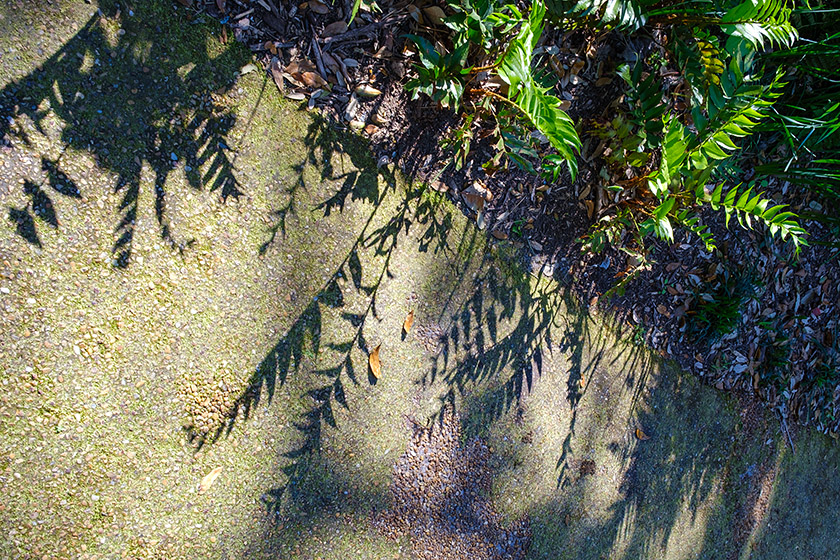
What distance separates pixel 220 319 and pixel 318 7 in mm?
1393

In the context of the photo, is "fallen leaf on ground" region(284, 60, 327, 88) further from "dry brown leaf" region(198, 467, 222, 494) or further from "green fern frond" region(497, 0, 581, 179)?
"dry brown leaf" region(198, 467, 222, 494)

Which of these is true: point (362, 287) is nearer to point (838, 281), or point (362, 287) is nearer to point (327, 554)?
Answer: point (327, 554)

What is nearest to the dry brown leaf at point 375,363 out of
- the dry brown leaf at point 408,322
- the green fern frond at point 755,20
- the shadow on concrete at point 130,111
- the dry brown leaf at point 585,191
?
the dry brown leaf at point 408,322

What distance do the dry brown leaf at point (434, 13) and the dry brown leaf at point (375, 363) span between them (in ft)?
4.93

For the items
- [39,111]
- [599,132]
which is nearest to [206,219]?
[39,111]

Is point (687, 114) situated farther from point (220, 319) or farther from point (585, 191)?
point (220, 319)

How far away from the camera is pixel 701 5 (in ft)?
7.52

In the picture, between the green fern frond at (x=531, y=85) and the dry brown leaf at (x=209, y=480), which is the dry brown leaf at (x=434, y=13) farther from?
the dry brown leaf at (x=209, y=480)

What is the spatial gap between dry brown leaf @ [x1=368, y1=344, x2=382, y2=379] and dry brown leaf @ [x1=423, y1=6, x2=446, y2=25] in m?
1.50

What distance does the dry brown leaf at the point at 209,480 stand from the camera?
2.04m

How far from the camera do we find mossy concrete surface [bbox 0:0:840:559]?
5.99 ft

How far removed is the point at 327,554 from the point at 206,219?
5.14 ft

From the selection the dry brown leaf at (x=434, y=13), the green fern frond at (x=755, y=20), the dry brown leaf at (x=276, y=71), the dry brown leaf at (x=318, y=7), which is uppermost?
the green fern frond at (x=755, y=20)

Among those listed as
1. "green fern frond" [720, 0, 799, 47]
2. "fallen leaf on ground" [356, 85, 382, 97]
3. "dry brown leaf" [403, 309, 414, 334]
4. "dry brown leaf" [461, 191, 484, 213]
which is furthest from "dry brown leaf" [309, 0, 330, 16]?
"green fern frond" [720, 0, 799, 47]
